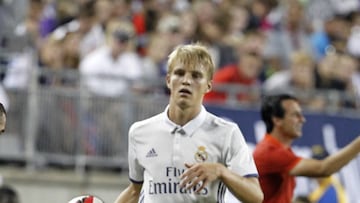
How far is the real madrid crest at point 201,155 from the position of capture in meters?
9.97

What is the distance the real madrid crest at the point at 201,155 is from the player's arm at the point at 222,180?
196 millimetres

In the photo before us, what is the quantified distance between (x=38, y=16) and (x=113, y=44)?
4.94 feet

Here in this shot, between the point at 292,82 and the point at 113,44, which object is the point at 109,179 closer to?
the point at 113,44

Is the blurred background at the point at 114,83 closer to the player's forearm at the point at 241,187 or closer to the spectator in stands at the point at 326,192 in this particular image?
the spectator in stands at the point at 326,192

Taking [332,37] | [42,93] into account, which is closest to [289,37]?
[332,37]

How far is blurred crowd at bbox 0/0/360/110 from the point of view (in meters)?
18.1

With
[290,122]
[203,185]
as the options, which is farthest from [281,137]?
[203,185]

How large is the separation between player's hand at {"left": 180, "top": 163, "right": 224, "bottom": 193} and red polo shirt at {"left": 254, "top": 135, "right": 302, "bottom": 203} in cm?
284

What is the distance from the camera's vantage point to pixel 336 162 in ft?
39.5

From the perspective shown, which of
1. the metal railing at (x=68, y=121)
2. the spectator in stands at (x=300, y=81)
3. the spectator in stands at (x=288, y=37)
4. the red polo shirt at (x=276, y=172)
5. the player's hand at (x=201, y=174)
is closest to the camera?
the player's hand at (x=201, y=174)

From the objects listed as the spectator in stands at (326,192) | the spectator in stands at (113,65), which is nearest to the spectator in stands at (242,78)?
the spectator in stands at (113,65)

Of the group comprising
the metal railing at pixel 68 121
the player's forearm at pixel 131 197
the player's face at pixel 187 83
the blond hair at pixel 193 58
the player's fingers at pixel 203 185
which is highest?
the blond hair at pixel 193 58

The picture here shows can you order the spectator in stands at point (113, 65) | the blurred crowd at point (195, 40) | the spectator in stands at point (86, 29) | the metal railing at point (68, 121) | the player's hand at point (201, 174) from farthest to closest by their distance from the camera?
1. the spectator in stands at point (86, 29)
2. the blurred crowd at point (195, 40)
3. the spectator in stands at point (113, 65)
4. the metal railing at point (68, 121)
5. the player's hand at point (201, 174)

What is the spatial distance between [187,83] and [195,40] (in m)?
9.67
